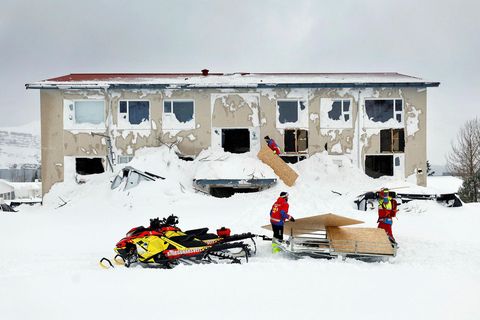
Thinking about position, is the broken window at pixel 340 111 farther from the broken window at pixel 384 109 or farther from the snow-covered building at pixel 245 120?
the broken window at pixel 384 109

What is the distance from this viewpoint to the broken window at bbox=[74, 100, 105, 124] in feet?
72.7

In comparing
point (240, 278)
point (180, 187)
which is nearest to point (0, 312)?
point (240, 278)

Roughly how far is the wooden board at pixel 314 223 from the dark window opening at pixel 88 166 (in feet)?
47.9

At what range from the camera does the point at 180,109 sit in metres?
22.4

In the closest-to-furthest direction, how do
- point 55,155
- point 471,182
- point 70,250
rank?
1. point 70,250
2. point 55,155
3. point 471,182

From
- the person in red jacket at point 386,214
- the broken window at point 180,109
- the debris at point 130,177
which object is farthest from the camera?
the broken window at point 180,109

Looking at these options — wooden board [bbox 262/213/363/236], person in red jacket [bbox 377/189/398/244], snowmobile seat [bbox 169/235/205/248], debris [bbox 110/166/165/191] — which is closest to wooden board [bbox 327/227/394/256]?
wooden board [bbox 262/213/363/236]

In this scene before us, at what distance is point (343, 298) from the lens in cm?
609

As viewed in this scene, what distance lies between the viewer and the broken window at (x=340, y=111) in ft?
73.5

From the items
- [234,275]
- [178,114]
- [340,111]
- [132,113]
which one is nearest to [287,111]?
[340,111]

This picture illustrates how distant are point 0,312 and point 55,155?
18.1 m

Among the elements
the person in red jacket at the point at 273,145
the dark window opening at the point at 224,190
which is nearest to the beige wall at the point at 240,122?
the person in red jacket at the point at 273,145

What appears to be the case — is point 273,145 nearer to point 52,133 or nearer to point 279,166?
point 279,166

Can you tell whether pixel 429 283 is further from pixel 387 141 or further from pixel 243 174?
pixel 387 141
